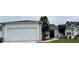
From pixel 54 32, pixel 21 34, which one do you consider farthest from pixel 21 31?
pixel 54 32

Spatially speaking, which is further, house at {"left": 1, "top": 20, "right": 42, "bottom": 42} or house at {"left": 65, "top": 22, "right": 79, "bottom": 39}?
house at {"left": 1, "top": 20, "right": 42, "bottom": 42}

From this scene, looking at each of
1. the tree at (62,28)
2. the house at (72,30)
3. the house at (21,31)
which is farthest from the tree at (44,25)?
the house at (72,30)

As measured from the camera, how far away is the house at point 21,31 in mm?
8789

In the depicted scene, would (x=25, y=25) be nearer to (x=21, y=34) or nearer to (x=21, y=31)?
(x=21, y=31)

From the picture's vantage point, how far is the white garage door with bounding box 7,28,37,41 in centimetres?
880

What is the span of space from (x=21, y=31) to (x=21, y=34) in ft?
0.44

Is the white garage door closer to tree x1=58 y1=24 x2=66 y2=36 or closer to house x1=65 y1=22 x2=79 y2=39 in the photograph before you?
tree x1=58 y1=24 x2=66 y2=36

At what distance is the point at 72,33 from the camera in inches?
343

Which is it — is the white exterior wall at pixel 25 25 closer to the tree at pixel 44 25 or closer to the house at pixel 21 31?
the house at pixel 21 31

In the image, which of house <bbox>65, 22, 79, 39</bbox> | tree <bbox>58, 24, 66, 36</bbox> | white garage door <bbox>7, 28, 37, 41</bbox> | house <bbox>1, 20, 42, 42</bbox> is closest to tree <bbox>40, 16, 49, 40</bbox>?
house <bbox>1, 20, 42, 42</bbox>
